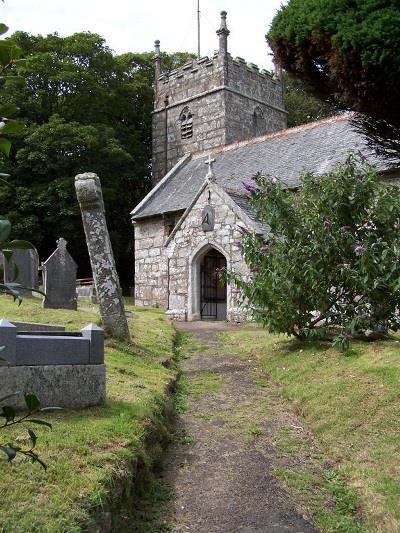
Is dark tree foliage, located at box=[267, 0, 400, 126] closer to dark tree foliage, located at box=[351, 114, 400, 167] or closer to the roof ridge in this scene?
dark tree foliage, located at box=[351, 114, 400, 167]

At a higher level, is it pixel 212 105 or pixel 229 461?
pixel 212 105

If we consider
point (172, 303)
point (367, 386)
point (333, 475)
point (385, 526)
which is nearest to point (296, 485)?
point (333, 475)

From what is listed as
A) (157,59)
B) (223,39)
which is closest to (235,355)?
(223,39)

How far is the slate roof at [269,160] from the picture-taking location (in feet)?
56.5

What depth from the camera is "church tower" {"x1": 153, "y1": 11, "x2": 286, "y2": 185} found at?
27503 millimetres

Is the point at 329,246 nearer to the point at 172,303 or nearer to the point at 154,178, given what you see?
the point at 172,303

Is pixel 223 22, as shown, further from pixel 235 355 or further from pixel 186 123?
pixel 235 355

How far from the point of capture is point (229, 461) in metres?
5.01

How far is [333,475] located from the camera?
479cm

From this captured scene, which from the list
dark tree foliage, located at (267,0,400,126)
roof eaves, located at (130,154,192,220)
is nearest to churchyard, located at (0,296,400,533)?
dark tree foliage, located at (267,0,400,126)

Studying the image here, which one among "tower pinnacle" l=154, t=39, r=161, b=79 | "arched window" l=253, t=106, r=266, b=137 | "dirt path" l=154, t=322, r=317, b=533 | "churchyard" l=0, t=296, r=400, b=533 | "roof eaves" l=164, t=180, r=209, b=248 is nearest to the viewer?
"churchyard" l=0, t=296, r=400, b=533

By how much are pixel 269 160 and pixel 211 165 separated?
3.48 meters

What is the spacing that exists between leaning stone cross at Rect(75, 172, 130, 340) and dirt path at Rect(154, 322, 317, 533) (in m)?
1.80

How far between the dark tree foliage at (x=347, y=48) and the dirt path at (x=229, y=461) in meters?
3.18
